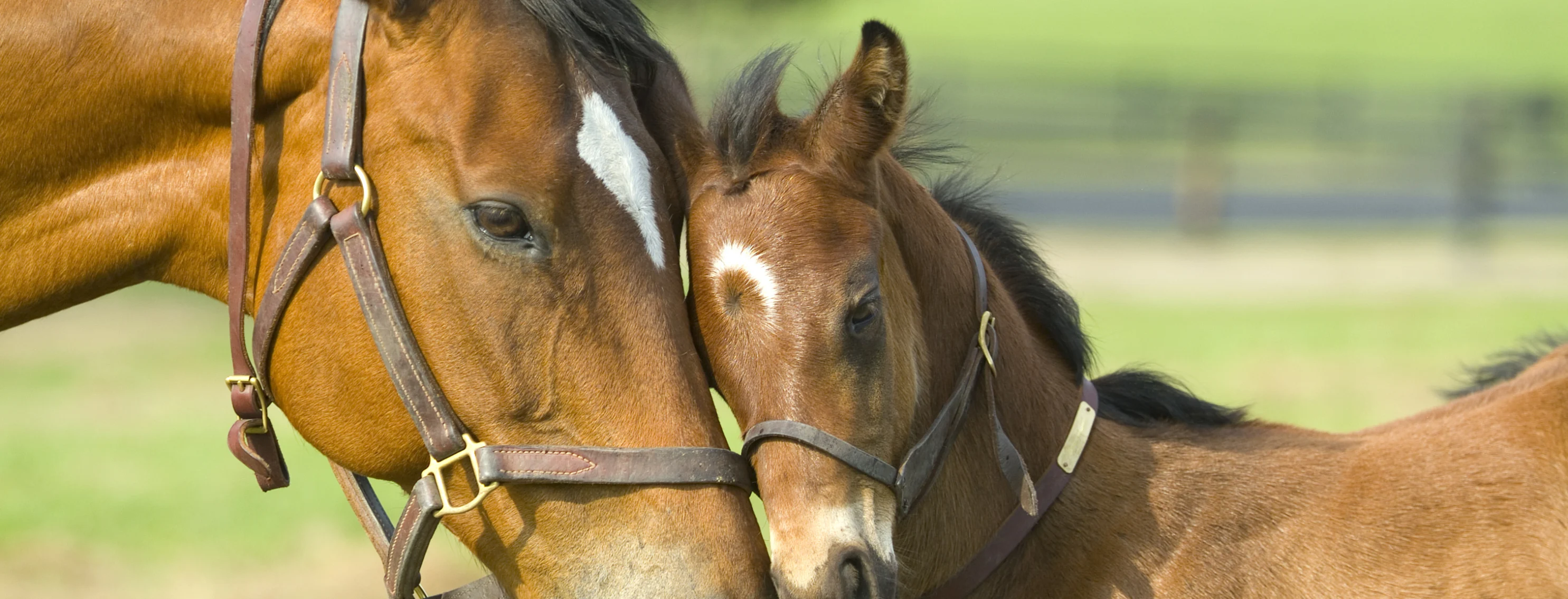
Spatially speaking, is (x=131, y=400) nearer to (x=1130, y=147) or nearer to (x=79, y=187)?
(x=79, y=187)

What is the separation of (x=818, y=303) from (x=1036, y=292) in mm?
998

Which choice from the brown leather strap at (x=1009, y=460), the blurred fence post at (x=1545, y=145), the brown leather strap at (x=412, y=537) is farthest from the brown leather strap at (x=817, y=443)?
the blurred fence post at (x=1545, y=145)

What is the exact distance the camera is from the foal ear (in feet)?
8.77

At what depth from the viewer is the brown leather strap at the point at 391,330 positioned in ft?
7.12

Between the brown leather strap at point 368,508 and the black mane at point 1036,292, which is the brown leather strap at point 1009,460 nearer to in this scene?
the black mane at point 1036,292

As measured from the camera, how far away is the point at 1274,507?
2996 millimetres

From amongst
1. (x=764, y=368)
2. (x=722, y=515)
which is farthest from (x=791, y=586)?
(x=764, y=368)

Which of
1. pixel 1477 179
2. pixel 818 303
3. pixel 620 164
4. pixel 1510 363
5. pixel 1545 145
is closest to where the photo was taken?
pixel 620 164

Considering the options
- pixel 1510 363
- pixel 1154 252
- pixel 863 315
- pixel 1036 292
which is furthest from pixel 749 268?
pixel 1154 252

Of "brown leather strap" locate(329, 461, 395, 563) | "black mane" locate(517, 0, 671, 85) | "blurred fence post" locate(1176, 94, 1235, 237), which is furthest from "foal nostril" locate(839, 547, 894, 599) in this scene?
"blurred fence post" locate(1176, 94, 1235, 237)

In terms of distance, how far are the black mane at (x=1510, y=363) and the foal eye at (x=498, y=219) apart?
3327mm

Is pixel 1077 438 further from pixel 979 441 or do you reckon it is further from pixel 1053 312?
pixel 1053 312

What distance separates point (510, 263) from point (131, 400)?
843 centimetres

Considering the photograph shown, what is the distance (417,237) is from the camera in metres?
2.19
